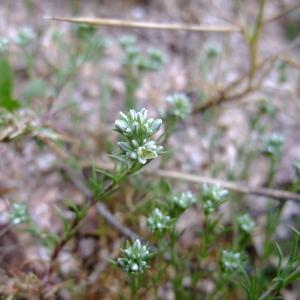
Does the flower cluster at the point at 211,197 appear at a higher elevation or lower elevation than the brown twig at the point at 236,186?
higher

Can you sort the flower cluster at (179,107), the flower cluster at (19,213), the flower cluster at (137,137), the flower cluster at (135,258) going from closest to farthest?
the flower cluster at (137,137)
the flower cluster at (135,258)
the flower cluster at (19,213)
the flower cluster at (179,107)

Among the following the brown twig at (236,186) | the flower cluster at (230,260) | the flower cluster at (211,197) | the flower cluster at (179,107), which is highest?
the flower cluster at (179,107)

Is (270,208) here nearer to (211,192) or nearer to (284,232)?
(284,232)

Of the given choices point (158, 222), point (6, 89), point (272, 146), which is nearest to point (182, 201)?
point (158, 222)

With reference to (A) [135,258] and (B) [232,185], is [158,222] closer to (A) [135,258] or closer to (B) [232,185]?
(A) [135,258]

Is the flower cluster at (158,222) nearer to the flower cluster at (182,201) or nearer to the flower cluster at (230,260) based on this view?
the flower cluster at (182,201)

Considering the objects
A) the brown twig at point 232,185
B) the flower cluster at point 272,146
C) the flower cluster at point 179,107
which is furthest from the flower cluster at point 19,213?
the flower cluster at point 272,146

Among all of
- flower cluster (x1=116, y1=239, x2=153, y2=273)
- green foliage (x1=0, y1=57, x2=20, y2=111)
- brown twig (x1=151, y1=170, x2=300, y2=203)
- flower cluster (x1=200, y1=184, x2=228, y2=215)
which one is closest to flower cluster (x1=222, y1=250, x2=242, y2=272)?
flower cluster (x1=200, y1=184, x2=228, y2=215)
